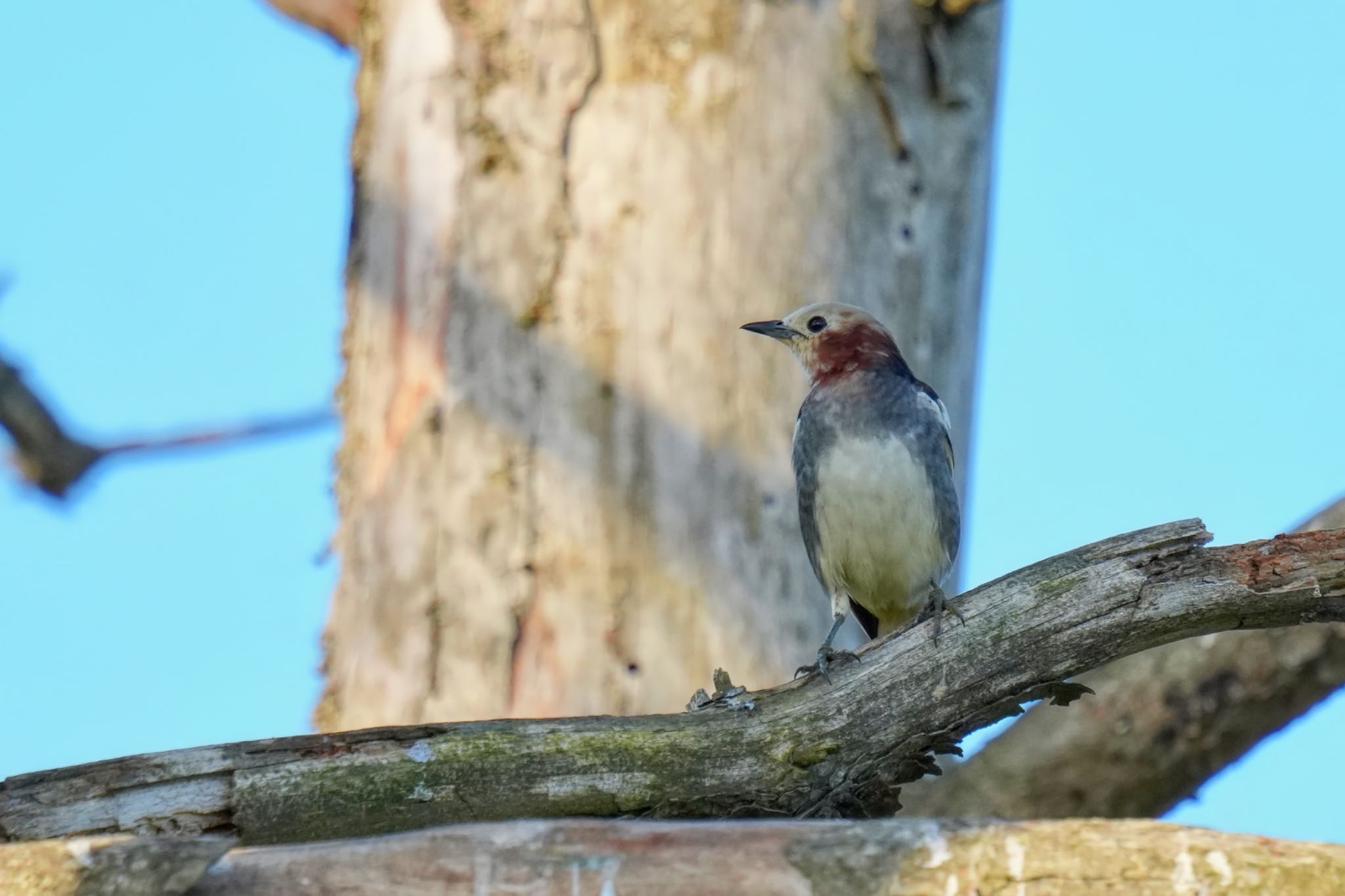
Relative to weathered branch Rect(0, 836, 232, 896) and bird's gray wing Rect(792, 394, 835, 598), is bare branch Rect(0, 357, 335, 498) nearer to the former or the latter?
bird's gray wing Rect(792, 394, 835, 598)

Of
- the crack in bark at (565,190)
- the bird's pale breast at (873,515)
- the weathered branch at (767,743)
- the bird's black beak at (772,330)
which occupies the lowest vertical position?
the weathered branch at (767,743)

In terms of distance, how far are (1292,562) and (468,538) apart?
2.51 metres

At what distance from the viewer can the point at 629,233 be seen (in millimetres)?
4887

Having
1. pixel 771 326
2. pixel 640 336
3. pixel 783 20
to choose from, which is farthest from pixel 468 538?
pixel 783 20

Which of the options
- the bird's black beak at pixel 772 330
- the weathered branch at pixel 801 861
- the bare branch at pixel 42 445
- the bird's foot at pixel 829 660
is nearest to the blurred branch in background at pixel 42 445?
the bare branch at pixel 42 445

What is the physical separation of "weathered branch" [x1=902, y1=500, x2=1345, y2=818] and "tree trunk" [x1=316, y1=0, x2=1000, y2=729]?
0.84 metres

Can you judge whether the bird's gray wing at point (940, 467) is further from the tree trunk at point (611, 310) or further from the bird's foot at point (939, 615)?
the bird's foot at point (939, 615)

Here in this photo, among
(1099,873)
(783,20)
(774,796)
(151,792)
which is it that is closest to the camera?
(1099,873)

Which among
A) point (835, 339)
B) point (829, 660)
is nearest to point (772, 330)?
point (835, 339)

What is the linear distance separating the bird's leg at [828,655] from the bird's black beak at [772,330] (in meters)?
0.94

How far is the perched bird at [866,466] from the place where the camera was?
485 cm

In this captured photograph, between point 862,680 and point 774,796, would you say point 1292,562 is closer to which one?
point 862,680

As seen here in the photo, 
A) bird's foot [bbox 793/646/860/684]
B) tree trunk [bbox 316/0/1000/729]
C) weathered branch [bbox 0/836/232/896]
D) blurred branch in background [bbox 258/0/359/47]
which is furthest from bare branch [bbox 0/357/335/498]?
weathered branch [bbox 0/836/232/896]

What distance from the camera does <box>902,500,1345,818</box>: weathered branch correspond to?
199 inches
